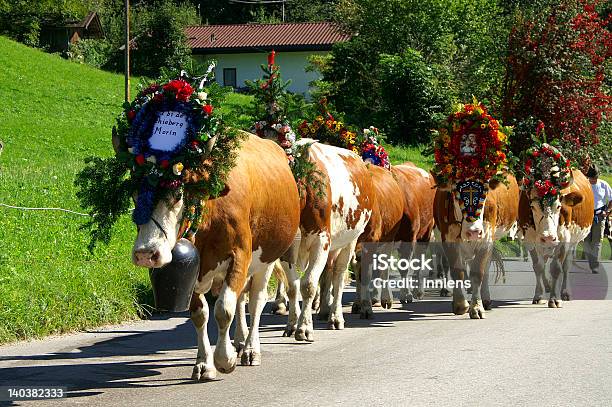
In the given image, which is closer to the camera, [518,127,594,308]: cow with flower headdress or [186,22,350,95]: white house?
[518,127,594,308]: cow with flower headdress

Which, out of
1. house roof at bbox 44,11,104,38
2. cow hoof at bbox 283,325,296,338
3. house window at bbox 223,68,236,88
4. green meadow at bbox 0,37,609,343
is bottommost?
cow hoof at bbox 283,325,296,338

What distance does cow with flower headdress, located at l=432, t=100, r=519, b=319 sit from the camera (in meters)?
13.9

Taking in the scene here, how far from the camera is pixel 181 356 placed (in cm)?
1047

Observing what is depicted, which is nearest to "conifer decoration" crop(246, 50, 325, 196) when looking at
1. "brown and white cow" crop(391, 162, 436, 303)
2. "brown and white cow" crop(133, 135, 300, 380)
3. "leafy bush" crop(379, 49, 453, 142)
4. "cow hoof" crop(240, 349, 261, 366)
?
"brown and white cow" crop(133, 135, 300, 380)

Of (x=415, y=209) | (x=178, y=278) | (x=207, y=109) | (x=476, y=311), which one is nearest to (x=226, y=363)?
(x=178, y=278)

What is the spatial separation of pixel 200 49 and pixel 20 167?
153 ft

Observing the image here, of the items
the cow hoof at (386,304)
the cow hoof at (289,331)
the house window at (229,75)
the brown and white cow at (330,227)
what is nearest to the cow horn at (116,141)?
the brown and white cow at (330,227)

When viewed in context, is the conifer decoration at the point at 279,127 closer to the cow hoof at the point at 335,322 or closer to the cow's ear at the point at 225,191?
the cow hoof at the point at 335,322

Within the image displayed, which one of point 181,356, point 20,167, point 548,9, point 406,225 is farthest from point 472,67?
point 181,356

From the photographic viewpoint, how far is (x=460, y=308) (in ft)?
46.2

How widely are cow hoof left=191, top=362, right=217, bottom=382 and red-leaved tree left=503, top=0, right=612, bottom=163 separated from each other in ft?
53.0

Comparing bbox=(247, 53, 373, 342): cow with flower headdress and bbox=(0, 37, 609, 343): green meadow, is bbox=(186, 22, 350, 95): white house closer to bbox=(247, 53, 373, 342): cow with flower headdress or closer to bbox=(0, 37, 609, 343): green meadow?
bbox=(0, 37, 609, 343): green meadow

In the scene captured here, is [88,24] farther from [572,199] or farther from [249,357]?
[249,357]

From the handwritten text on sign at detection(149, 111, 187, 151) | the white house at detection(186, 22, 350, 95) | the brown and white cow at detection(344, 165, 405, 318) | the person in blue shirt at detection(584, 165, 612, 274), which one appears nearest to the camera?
the handwritten text on sign at detection(149, 111, 187, 151)
